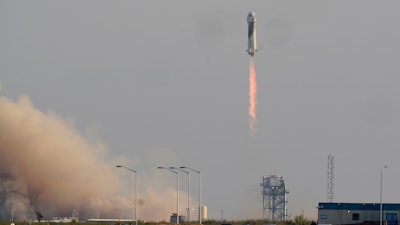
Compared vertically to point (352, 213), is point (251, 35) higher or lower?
higher

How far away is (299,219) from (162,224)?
22283mm

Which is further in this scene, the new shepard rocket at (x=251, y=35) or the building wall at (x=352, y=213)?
the building wall at (x=352, y=213)

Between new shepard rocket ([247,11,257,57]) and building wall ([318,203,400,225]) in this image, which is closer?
new shepard rocket ([247,11,257,57])

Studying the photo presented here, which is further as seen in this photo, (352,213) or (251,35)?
(352,213)

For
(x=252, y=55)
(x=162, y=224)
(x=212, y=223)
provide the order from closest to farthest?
1. (x=252, y=55)
2. (x=162, y=224)
3. (x=212, y=223)

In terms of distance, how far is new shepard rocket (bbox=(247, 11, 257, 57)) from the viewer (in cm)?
15288

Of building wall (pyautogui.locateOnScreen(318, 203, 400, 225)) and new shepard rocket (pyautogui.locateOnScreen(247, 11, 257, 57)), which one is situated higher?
new shepard rocket (pyautogui.locateOnScreen(247, 11, 257, 57))

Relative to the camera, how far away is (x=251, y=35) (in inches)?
6043

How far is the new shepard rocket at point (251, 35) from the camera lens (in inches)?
6019

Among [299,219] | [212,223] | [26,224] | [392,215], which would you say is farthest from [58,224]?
[392,215]

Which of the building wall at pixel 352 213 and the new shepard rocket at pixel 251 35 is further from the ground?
the new shepard rocket at pixel 251 35

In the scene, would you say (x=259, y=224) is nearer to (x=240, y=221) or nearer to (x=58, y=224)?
(x=240, y=221)

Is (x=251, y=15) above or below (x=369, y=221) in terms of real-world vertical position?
above

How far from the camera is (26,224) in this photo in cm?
16200
